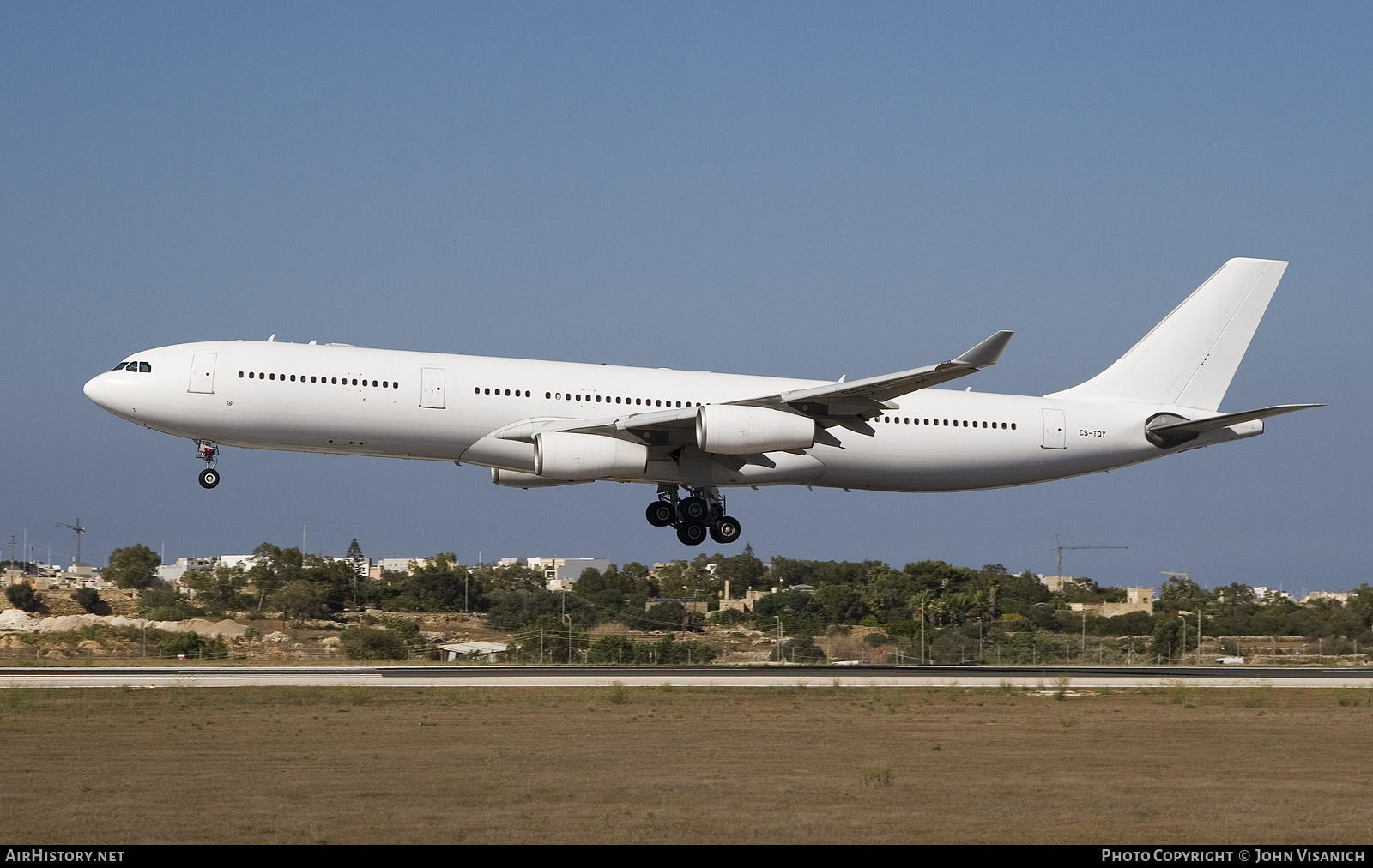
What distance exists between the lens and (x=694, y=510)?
3972cm

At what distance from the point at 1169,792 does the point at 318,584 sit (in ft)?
204

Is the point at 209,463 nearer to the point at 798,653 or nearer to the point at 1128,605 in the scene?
the point at 798,653

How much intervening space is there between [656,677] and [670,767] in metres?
15.6

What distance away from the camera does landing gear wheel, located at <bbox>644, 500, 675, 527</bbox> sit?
4041 centimetres

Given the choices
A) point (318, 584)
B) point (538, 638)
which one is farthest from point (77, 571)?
point (538, 638)

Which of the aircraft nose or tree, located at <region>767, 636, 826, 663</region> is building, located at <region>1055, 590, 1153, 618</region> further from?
the aircraft nose

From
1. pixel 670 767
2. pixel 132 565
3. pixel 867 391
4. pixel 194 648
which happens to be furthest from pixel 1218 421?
pixel 132 565

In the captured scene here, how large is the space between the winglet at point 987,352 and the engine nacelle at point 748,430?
17.8ft

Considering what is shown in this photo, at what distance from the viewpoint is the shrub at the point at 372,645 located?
50.6 metres

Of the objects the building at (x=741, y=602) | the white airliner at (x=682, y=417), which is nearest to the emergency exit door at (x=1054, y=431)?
the white airliner at (x=682, y=417)

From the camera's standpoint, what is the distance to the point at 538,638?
52.1 meters

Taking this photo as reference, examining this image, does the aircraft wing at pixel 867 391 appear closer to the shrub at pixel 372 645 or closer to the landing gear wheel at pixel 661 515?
the landing gear wheel at pixel 661 515

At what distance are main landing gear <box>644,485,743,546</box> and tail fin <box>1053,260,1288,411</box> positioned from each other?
1102cm

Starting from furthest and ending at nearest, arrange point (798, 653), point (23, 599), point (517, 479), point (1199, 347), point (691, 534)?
point (23, 599) → point (798, 653) → point (1199, 347) → point (691, 534) → point (517, 479)
